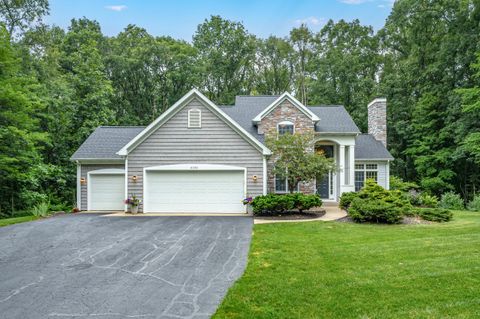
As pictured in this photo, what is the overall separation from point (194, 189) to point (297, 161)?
4.77m

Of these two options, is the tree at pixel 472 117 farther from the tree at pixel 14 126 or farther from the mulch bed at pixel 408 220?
the tree at pixel 14 126

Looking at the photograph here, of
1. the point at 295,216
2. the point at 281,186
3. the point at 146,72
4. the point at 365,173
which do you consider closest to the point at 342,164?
the point at 365,173

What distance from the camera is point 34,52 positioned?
2311 cm

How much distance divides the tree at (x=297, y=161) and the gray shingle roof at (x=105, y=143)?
26.4ft

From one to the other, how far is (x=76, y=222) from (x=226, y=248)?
7.35 meters

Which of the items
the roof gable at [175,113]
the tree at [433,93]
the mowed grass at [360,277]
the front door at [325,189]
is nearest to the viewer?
the mowed grass at [360,277]

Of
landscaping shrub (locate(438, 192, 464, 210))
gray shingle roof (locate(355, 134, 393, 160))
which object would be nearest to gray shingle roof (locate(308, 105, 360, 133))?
gray shingle roof (locate(355, 134, 393, 160))

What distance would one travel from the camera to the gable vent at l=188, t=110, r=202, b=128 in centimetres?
1437

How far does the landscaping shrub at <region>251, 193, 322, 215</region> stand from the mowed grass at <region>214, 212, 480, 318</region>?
387 cm

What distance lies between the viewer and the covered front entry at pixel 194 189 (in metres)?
14.3

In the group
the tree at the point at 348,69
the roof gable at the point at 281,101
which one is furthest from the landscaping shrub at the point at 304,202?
the tree at the point at 348,69

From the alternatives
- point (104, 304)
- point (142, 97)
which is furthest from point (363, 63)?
point (104, 304)

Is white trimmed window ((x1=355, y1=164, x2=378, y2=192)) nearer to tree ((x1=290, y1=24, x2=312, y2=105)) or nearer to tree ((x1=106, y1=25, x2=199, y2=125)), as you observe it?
tree ((x1=290, y1=24, x2=312, y2=105))

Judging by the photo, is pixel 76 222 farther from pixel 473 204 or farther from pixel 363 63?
pixel 363 63
